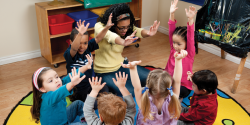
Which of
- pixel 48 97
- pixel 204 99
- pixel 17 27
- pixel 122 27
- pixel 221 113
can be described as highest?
pixel 122 27

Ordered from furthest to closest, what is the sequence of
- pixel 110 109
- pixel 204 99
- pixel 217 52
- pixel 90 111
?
pixel 217 52, pixel 204 99, pixel 90 111, pixel 110 109

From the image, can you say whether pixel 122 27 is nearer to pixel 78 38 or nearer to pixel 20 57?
pixel 78 38

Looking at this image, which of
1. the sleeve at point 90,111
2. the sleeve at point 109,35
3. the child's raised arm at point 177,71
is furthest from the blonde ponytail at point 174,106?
the sleeve at point 109,35

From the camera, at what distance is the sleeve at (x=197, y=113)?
168 centimetres

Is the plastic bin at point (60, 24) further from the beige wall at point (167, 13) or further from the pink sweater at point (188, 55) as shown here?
the beige wall at point (167, 13)

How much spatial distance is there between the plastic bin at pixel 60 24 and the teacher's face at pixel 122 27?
851 mm

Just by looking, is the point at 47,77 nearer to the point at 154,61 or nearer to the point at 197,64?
the point at 154,61

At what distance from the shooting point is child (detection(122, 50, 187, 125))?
1.40 m

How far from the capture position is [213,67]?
2.94 metres

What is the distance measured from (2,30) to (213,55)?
8.68 ft

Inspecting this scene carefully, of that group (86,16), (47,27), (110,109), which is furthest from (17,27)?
(110,109)

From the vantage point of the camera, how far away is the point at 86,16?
3.05m

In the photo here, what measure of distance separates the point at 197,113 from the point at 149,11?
8.17 ft

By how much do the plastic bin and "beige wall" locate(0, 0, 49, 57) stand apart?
25cm
